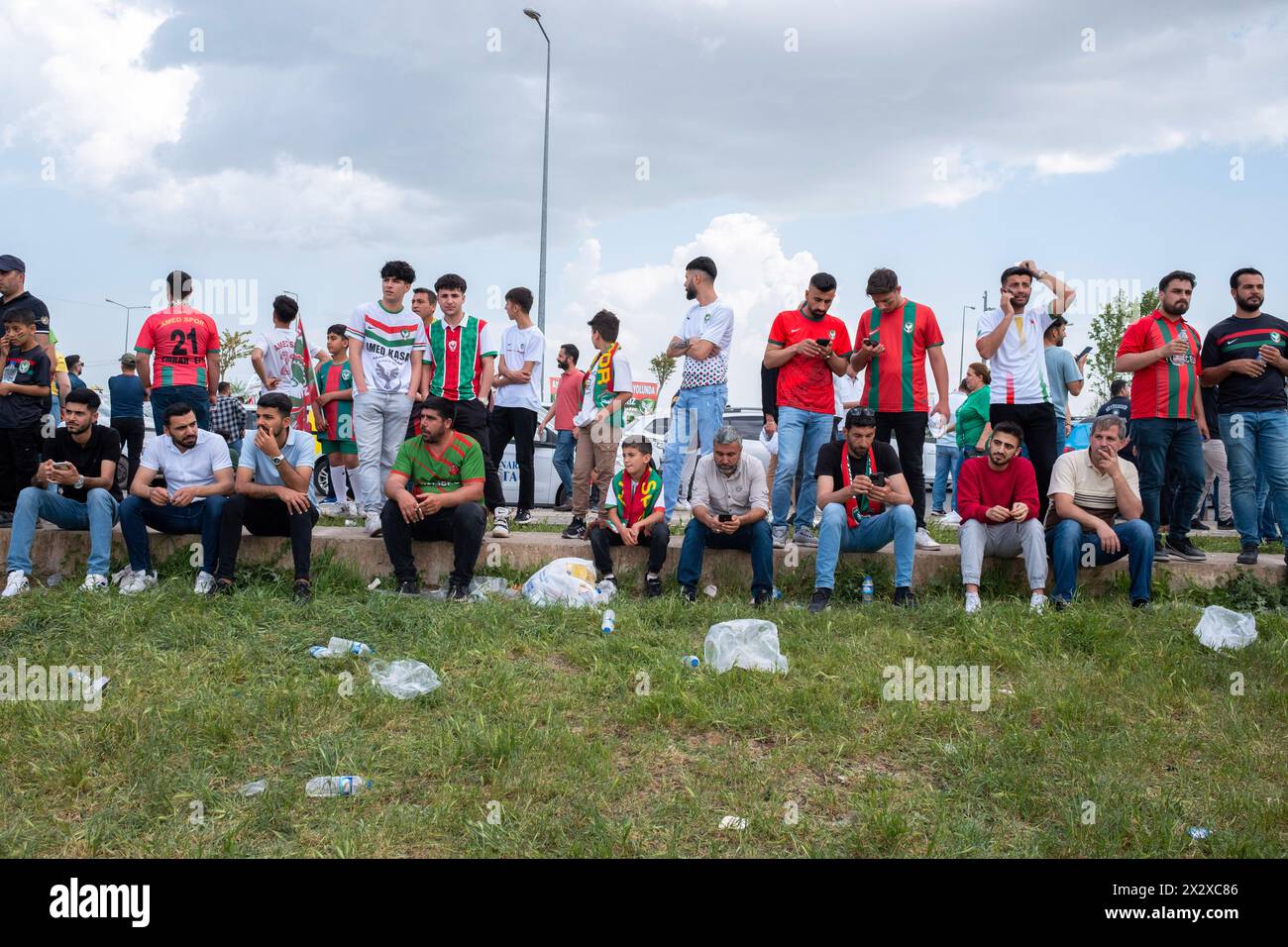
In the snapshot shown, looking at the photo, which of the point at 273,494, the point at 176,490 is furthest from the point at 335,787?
the point at 176,490

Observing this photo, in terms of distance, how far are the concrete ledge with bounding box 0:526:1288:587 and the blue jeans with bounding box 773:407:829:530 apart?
0.39 metres

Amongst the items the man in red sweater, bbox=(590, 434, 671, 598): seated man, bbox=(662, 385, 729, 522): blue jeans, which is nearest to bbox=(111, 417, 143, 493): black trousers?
bbox=(590, 434, 671, 598): seated man

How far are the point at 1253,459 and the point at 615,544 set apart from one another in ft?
15.2

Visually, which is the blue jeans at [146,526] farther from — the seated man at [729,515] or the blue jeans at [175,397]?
the seated man at [729,515]

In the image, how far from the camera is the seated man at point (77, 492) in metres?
6.93

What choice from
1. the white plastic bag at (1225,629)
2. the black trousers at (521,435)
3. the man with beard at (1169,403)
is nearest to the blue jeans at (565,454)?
the black trousers at (521,435)

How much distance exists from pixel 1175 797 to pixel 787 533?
3.99 meters

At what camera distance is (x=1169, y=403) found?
7164 millimetres

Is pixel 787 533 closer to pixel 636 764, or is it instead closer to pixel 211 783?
pixel 636 764

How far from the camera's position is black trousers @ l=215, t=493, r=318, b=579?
6.77 m

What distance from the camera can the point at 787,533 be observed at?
786cm

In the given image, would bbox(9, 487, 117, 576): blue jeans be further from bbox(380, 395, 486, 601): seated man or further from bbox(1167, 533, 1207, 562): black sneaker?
bbox(1167, 533, 1207, 562): black sneaker

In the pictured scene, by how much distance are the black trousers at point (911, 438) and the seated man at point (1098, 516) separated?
0.92m
